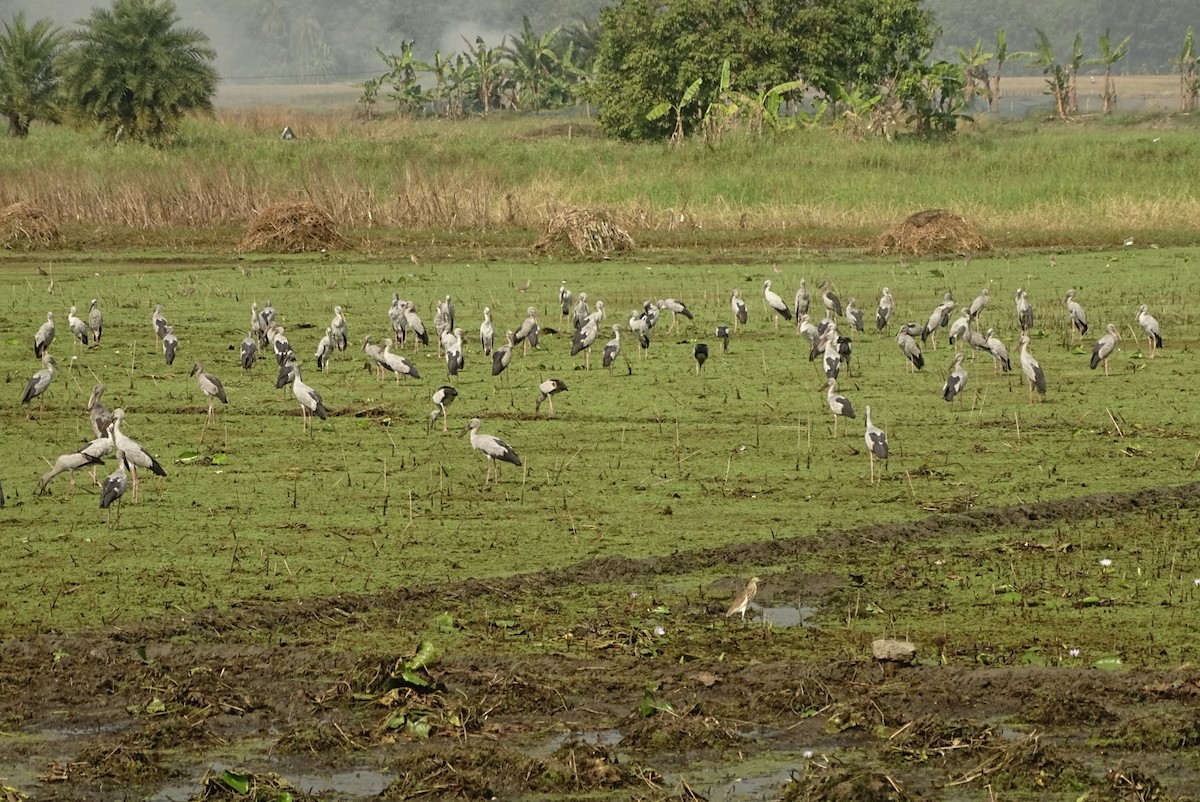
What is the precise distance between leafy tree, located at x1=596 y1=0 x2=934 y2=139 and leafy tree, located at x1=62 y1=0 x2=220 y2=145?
38.3ft

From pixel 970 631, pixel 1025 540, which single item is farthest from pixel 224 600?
pixel 1025 540

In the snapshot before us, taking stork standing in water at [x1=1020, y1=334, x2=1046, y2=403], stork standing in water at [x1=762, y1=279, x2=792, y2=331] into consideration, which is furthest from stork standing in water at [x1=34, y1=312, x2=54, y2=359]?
stork standing in water at [x1=1020, y1=334, x2=1046, y2=403]

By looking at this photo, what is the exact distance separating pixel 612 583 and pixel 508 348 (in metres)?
6.97

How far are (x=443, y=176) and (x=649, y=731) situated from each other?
28880mm

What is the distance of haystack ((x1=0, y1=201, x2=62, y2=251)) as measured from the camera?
30.0 metres

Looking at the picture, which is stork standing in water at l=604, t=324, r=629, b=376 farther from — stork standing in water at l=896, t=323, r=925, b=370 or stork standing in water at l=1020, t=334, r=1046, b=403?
stork standing in water at l=1020, t=334, r=1046, b=403

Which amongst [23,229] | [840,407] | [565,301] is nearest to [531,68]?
[23,229]

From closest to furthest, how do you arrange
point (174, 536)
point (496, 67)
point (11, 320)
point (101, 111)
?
point (174, 536), point (11, 320), point (101, 111), point (496, 67)

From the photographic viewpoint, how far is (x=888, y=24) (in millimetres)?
47438

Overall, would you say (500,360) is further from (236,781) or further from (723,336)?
(236,781)

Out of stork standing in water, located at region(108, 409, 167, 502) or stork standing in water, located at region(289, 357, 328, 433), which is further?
stork standing in water, located at region(289, 357, 328, 433)

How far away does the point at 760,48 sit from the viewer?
4744 centimetres

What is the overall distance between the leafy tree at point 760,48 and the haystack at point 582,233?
18.2 m

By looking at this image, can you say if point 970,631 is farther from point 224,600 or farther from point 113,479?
point 113,479
